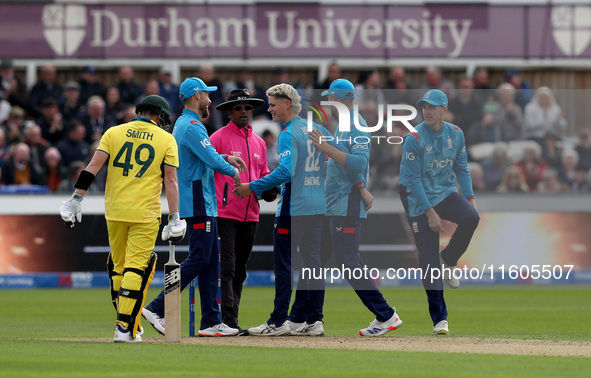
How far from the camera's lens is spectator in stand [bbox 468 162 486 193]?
14803 mm

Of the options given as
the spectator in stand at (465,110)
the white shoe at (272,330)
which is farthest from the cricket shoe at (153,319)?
the spectator in stand at (465,110)

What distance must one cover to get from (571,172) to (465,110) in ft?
17.8

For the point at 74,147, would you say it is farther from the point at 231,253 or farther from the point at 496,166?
the point at 231,253

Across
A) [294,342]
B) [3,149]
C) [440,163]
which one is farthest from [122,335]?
[3,149]

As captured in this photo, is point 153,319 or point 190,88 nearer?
point 153,319

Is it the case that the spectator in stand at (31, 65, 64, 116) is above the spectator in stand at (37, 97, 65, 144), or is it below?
above

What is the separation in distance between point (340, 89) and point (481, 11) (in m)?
14.2

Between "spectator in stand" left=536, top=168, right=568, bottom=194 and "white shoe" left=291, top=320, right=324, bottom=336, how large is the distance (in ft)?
25.2

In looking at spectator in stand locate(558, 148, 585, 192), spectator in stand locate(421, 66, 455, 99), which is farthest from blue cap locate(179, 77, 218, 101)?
spectator in stand locate(421, 66, 455, 99)

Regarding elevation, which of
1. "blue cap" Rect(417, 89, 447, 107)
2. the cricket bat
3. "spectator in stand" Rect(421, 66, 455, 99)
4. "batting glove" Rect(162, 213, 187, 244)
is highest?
"spectator in stand" Rect(421, 66, 455, 99)

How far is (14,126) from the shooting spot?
22750 millimetres

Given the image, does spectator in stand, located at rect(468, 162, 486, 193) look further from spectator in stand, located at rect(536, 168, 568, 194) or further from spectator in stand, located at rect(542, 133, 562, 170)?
spectator in stand, located at rect(536, 168, 568, 194)

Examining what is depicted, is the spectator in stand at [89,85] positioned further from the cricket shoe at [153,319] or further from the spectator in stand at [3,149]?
the cricket shoe at [153,319]

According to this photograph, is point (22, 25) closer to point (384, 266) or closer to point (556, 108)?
point (556, 108)
